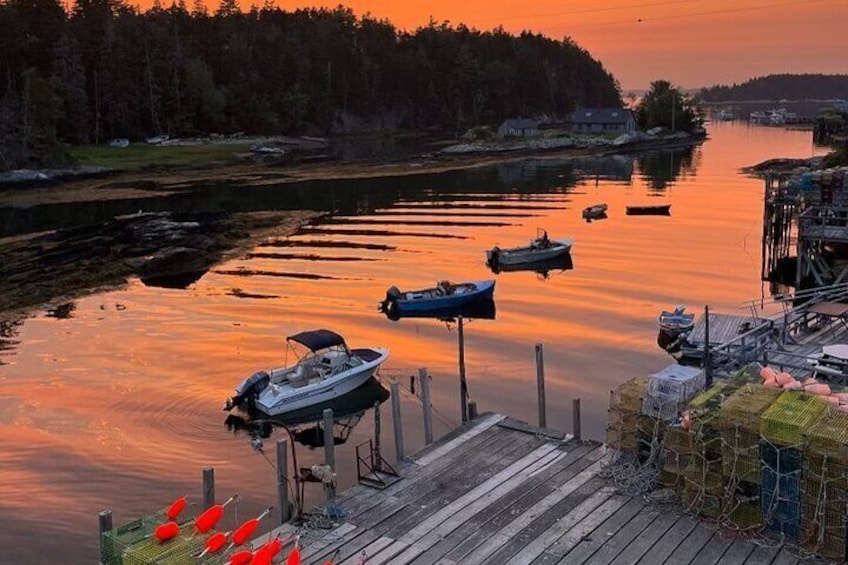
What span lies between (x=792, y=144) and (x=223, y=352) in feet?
495

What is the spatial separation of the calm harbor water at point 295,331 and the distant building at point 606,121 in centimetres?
9155

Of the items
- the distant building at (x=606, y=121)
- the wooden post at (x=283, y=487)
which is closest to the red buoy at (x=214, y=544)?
the wooden post at (x=283, y=487)

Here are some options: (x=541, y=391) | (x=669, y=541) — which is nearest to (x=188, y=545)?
(x=669, y=541)

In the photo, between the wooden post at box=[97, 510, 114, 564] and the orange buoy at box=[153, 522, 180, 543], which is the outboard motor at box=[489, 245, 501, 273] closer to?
the wooden post at box=[97, 510, 114, 564]

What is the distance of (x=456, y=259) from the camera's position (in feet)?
180

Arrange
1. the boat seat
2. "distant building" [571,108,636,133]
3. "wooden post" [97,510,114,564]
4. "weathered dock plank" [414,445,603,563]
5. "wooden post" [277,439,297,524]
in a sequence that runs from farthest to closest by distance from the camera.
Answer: "distant building" [571,108,636,133], the boat seat, "wooden post" [277,439,297,524], "weathered dock plank" [414,445,603,563], "wooden post" [97,510,114,564]

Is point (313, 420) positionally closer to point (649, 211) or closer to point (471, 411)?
point (471, 411)

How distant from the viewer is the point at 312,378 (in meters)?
29.1

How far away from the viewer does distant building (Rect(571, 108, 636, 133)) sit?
6427 inches

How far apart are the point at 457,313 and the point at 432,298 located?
1.46 metres

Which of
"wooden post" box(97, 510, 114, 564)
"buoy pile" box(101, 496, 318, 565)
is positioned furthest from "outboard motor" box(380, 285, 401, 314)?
"wooden post" box(97, 510, 114, 564)

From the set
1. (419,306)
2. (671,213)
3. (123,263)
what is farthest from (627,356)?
(671,213)

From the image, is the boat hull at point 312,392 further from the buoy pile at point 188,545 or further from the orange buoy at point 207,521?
the orange buoy at point 207,521

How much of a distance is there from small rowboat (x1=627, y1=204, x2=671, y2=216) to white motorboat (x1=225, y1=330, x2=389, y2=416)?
47999mm
